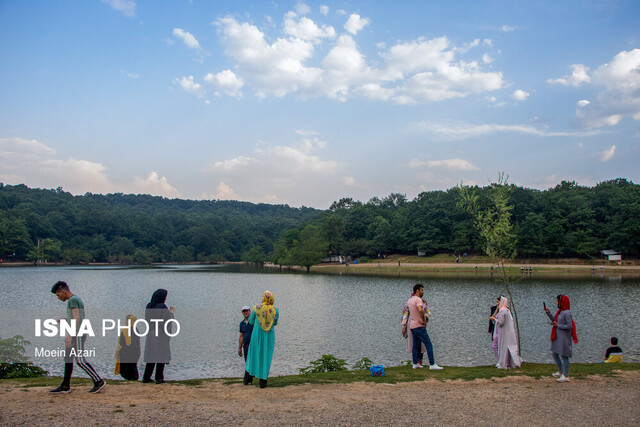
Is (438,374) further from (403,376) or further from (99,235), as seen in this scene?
(99,235)

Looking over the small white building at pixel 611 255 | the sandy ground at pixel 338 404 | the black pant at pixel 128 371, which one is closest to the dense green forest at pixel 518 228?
the small white building at pixel 611 255

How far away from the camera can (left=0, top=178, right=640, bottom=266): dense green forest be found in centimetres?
8756

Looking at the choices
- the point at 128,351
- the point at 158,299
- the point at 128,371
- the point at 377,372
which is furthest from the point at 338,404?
the point at 128,371

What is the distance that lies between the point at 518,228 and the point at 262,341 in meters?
83.2

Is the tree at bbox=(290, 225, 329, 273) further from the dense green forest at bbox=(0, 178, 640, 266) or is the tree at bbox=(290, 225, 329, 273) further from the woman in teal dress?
the woman in teal dress

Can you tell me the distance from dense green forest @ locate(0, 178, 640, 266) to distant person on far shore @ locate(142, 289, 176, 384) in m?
22.5

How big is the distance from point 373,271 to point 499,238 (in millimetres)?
73432

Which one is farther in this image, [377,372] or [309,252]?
[309,252]

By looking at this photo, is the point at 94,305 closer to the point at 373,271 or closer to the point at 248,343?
the point at 248,343

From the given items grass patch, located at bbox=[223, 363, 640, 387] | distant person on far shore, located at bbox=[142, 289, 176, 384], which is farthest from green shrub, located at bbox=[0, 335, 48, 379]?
grass patch, located at bbox=[223, 363, 640, 387]

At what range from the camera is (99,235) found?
167250 millimetres

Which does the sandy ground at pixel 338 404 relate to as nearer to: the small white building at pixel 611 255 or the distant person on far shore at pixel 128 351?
the distant person on far shore at pixel 128 351

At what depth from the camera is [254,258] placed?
154500 mm

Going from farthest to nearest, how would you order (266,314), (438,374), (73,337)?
1. (438,374)
2. (266,314)
3. (73,337)
